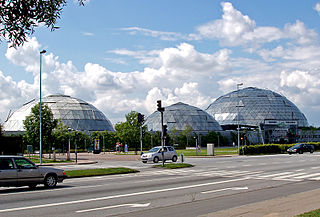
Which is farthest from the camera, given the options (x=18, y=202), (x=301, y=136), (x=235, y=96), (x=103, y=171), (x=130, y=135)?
(x=235, y=96)

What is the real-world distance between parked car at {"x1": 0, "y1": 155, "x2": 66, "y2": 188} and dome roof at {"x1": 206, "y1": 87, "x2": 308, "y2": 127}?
510 feet

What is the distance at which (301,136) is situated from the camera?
14388 centimetres

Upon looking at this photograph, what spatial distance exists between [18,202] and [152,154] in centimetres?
2816

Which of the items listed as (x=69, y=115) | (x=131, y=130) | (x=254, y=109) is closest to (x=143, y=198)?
(x=131, y=130)

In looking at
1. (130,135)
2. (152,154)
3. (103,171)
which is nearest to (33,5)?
(103,171)

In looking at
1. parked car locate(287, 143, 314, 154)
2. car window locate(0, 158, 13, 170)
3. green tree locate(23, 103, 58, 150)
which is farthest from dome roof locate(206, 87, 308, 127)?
car window locate(0, 158, 13, 170)

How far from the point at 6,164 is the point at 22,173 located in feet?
2.59

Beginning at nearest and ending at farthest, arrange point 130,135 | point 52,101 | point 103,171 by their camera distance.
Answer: point 103,171 < point 130,135 < point 52,101

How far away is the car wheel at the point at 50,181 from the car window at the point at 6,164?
1.94 m

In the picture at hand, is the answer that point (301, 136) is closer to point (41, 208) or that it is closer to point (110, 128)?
point (110, 128)

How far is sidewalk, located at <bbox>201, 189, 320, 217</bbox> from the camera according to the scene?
10586 millimetres

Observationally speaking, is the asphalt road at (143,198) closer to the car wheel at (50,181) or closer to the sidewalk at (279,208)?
the car wheel at (50,181)

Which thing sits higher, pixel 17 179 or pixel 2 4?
pixel 2 4

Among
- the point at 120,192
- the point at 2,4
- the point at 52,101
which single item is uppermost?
the point at 52,101
